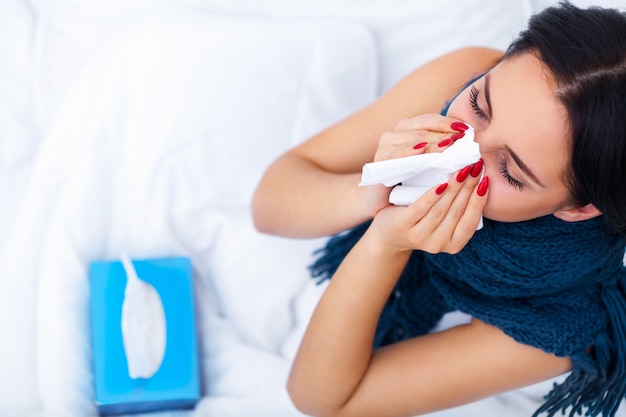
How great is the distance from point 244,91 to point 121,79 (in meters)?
0.22

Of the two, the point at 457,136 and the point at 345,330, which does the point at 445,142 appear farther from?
the point at 345,330

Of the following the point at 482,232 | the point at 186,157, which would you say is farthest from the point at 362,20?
the point at 482,232

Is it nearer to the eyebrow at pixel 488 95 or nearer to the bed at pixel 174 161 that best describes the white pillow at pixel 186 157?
the bed at pixel 174 161

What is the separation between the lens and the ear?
106 centimetres

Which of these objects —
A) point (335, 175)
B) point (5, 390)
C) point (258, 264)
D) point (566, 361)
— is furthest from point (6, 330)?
point (566, 361)

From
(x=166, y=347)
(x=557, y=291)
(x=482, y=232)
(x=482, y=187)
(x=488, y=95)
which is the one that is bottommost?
(x=166, y=347)

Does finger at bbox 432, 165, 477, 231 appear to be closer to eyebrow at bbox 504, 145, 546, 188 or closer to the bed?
eyebrow at bbox 504, 145, 546, 188

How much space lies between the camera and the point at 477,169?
3.17ft

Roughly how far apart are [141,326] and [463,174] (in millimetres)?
609

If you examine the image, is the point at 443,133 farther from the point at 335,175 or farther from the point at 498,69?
the point at 335,175

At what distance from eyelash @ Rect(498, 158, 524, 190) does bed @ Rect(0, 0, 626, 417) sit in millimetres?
502

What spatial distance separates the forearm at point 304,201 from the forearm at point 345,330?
87 mm

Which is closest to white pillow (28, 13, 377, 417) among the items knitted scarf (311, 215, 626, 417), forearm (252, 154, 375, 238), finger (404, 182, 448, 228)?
forearm (252, 154, 375, 238)

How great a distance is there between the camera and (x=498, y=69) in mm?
1022
